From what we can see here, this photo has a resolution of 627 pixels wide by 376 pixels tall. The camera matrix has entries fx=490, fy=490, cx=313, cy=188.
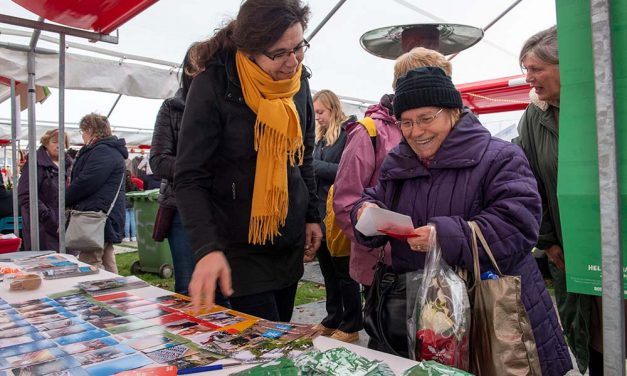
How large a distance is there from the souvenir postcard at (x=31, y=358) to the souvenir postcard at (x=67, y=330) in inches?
4.4

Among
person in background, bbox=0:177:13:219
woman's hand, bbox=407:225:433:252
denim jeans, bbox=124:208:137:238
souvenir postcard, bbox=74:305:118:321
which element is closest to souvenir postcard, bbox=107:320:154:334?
souvenir postcard, bbox=74:305:118:321

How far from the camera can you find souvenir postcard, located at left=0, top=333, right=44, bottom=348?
125 centimetres

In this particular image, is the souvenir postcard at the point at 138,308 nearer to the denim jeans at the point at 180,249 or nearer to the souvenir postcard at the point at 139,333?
the souvenir postcard at the point at 139,333

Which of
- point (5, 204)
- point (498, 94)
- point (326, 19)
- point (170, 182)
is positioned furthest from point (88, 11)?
point (5, 204)

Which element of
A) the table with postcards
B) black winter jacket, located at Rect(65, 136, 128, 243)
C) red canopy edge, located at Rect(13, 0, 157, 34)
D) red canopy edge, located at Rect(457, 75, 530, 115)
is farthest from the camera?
red canopy edge, located at Rect(457, 75, 530, 115)

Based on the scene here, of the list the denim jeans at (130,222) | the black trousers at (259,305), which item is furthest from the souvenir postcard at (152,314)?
the denim jeans at (130,222)

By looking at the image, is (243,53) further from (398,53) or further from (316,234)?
(398,53)

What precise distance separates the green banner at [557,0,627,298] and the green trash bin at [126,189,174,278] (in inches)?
206

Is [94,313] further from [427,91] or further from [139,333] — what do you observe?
[427,91]

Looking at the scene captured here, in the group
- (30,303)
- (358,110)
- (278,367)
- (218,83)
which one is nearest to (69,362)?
(278,367)

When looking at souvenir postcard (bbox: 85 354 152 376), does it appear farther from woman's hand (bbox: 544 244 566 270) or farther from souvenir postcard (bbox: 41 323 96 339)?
woman's hand (bbox: 544 244 566 270)

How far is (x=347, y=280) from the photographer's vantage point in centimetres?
328

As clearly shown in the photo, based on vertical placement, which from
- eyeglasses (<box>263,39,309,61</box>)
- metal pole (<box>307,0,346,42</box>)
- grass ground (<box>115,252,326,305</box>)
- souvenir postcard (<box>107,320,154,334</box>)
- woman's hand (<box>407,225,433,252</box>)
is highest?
metal pole (<box>307,0,346,42</box>)

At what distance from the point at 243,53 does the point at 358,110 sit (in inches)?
226
